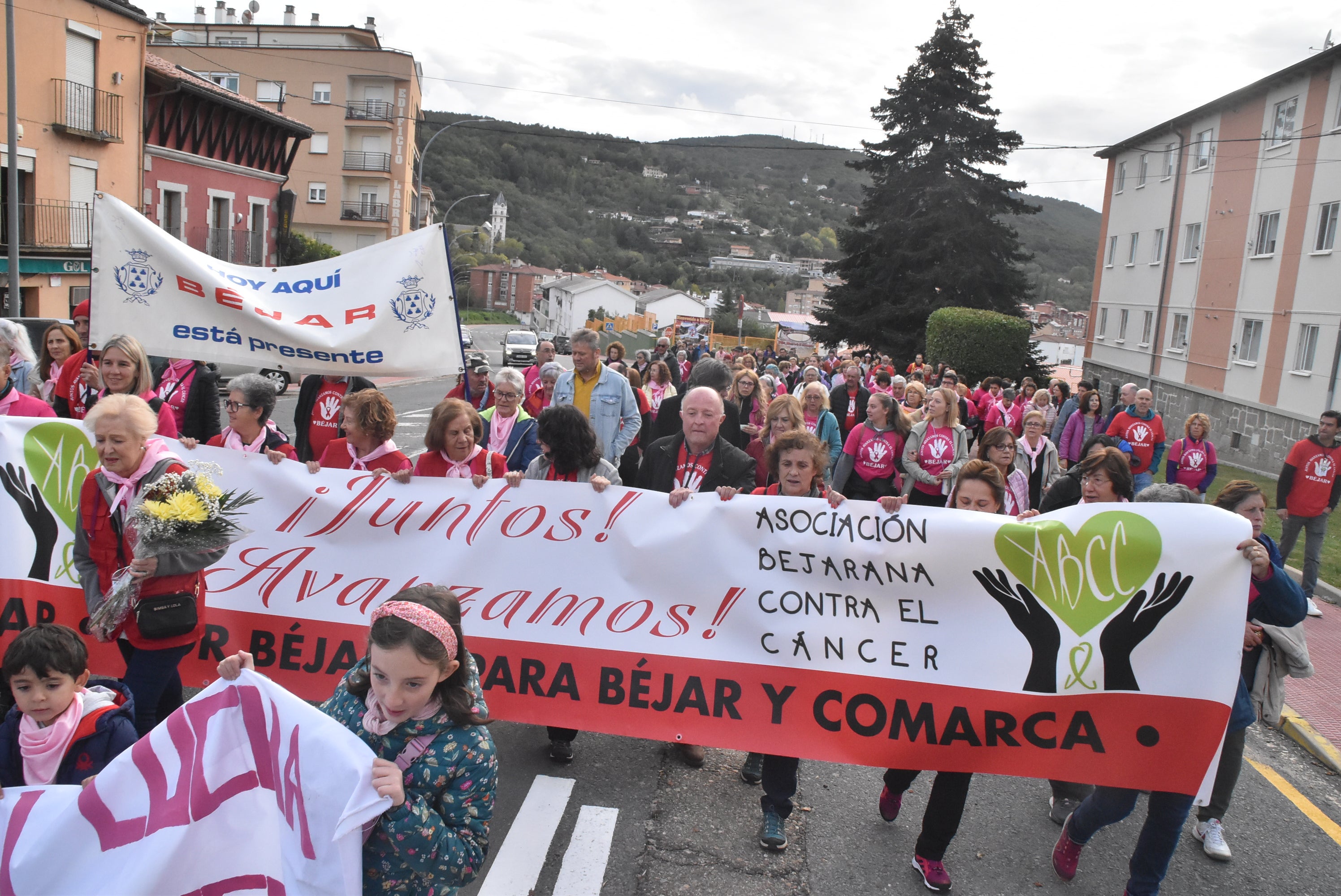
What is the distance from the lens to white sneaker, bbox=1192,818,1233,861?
4.45 metres

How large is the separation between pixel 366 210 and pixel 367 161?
9.69 ft

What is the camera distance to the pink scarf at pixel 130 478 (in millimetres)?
3955

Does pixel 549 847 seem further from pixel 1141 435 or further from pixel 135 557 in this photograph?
pixel 1141 435

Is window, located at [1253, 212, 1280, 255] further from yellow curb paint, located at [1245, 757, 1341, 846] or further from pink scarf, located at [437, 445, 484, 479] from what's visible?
pink scarf, located at [437, 445, 484, 479]

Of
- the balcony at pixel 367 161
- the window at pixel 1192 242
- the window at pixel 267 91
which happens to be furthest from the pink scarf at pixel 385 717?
the window at pixel 267 91

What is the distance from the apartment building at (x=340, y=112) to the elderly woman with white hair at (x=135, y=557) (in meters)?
56.9

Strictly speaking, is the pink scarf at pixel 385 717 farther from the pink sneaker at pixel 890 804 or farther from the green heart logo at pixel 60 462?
the green heart logo at pixel 60 462

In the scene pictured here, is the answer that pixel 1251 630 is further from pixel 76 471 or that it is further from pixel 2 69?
pixel 2 69

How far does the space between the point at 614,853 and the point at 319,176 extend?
62.4 meters

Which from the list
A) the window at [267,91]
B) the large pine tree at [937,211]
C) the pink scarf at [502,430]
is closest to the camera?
the pink scarf at [502,430]

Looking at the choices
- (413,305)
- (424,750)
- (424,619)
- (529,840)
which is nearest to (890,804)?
(529,840)

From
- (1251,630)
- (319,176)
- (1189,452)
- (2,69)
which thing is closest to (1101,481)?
(1251,630)

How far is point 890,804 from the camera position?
14.8ft

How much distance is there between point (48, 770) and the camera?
298cm
